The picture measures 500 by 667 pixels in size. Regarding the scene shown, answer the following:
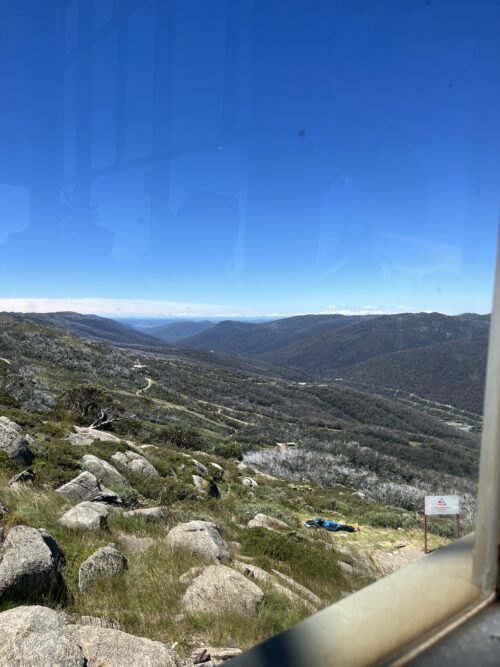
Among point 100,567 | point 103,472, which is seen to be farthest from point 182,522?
point 103,472

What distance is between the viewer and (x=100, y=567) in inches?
164

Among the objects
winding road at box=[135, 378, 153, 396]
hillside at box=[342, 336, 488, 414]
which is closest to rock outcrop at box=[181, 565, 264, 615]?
winding road at box=[135, 378, 153, 396]

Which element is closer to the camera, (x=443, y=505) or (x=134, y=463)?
(x=443, y=505)

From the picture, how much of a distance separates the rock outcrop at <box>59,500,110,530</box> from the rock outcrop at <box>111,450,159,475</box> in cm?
583

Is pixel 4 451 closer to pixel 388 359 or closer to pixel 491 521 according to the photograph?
pixel 491 521

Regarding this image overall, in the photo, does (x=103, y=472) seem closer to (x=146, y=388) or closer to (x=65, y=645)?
(x=65, y=645)

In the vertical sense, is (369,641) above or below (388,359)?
above

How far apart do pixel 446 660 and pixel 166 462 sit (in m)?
14.2

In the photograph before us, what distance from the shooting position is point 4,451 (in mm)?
8812

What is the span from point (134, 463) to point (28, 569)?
8987 millimetres

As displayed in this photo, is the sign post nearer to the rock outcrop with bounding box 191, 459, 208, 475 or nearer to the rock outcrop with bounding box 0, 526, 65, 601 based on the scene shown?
the rock outcrop with bounding box 0, 526, 65, 601

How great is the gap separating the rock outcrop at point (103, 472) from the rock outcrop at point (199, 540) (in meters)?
4.02

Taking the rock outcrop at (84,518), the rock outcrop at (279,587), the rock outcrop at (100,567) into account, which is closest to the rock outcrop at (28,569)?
the rock outcrop at (100,567)

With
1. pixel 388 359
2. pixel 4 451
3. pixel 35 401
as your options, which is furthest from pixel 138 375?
pixel 388 359
